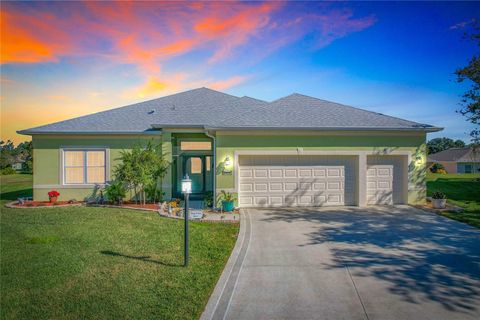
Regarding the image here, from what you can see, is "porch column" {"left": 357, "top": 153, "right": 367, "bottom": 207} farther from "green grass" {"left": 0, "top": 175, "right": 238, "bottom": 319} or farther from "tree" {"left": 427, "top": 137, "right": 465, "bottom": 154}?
"tree" {"left": 427, "top": 137, "right": 465, "bottom": 154}

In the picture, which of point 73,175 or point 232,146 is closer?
point 232,146

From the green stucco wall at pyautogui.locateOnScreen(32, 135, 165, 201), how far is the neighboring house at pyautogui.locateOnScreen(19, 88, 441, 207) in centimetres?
5

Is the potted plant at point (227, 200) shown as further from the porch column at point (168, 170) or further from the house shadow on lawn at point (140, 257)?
the house shadow on lawn at point (140, 257)

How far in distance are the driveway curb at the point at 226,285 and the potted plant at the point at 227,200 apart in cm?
338

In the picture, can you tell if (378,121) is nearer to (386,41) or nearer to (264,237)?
(386,41)

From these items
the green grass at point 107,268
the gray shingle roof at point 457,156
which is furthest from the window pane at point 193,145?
the gray shingle roof at point 457,156

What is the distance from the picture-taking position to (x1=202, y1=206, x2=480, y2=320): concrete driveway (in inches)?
173

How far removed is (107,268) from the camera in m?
5.86

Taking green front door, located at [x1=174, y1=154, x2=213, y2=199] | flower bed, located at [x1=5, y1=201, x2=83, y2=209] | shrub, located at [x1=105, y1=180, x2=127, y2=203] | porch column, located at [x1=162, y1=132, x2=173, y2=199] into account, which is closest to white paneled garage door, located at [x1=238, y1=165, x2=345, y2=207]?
green front door, located at [x1=174, y1=154, x2=213, y2=199]

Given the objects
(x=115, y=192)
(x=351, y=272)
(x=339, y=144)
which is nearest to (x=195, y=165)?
(x=115, y=192)

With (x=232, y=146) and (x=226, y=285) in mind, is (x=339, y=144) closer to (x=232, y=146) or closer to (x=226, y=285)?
(x=232, y=146)

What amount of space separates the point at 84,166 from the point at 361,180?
14491 mm

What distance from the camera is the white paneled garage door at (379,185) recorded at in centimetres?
1317

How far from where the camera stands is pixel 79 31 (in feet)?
34.0
